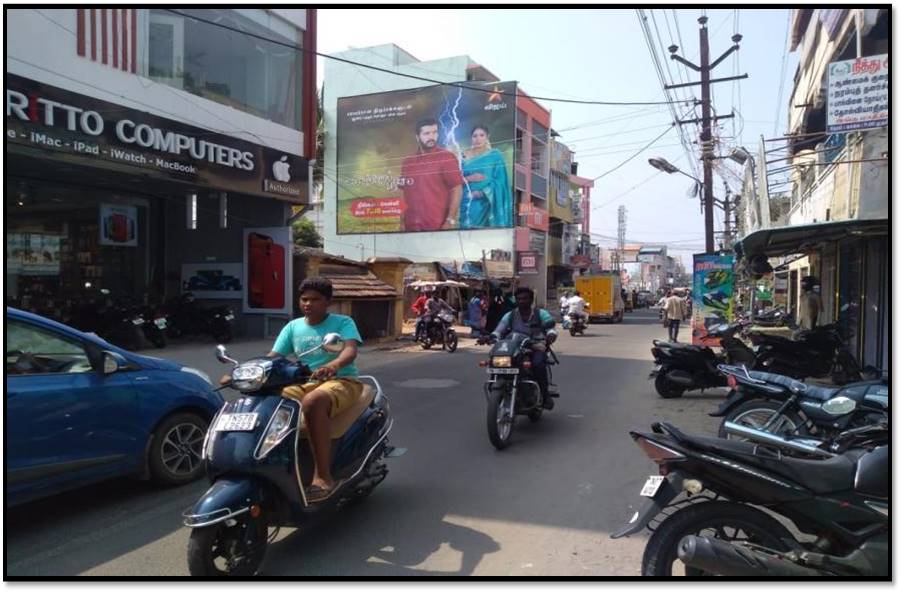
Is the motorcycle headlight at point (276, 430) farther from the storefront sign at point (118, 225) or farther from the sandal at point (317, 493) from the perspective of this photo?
the storefront sign at point (118, 225)

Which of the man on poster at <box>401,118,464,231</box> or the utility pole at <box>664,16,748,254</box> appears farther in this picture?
the man on poster at <box>401,118,464,231</box>

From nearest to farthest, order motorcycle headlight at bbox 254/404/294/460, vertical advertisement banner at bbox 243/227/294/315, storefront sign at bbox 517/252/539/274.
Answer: motorcycle headlight at bbox 254/404/294/460 → vertical advertisement banner at bbox 243/227/294/315 → storefront sign at bbox 517/252/539/274

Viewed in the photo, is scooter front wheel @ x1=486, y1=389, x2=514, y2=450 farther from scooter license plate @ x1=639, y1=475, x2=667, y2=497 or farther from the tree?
the tree

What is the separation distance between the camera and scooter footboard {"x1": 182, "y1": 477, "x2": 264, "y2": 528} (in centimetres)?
308

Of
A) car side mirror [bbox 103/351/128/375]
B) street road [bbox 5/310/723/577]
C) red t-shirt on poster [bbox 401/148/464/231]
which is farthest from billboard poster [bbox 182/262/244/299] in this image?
red t-shirt on poster [bbox 401/148/464/231]

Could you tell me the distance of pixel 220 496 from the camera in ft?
10.4

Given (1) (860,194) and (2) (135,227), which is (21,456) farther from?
(2) (135,227)

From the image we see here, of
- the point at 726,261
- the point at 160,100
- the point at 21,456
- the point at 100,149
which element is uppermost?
the point at 160,100

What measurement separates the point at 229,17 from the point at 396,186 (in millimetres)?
22416

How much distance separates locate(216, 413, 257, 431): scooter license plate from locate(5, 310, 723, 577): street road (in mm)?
796

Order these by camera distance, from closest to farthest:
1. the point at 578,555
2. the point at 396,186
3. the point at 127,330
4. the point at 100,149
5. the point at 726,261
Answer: the point at 578,555, the point at 100,149, the point at 127,330, the point at 726,261, the point at 396,186

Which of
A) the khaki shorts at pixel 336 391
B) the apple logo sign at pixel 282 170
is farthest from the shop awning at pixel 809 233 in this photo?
the apple logo sign at pixel 282 170

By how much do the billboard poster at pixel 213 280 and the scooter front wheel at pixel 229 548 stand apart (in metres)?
14.4

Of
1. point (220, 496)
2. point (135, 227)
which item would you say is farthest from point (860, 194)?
point (135, 227)
